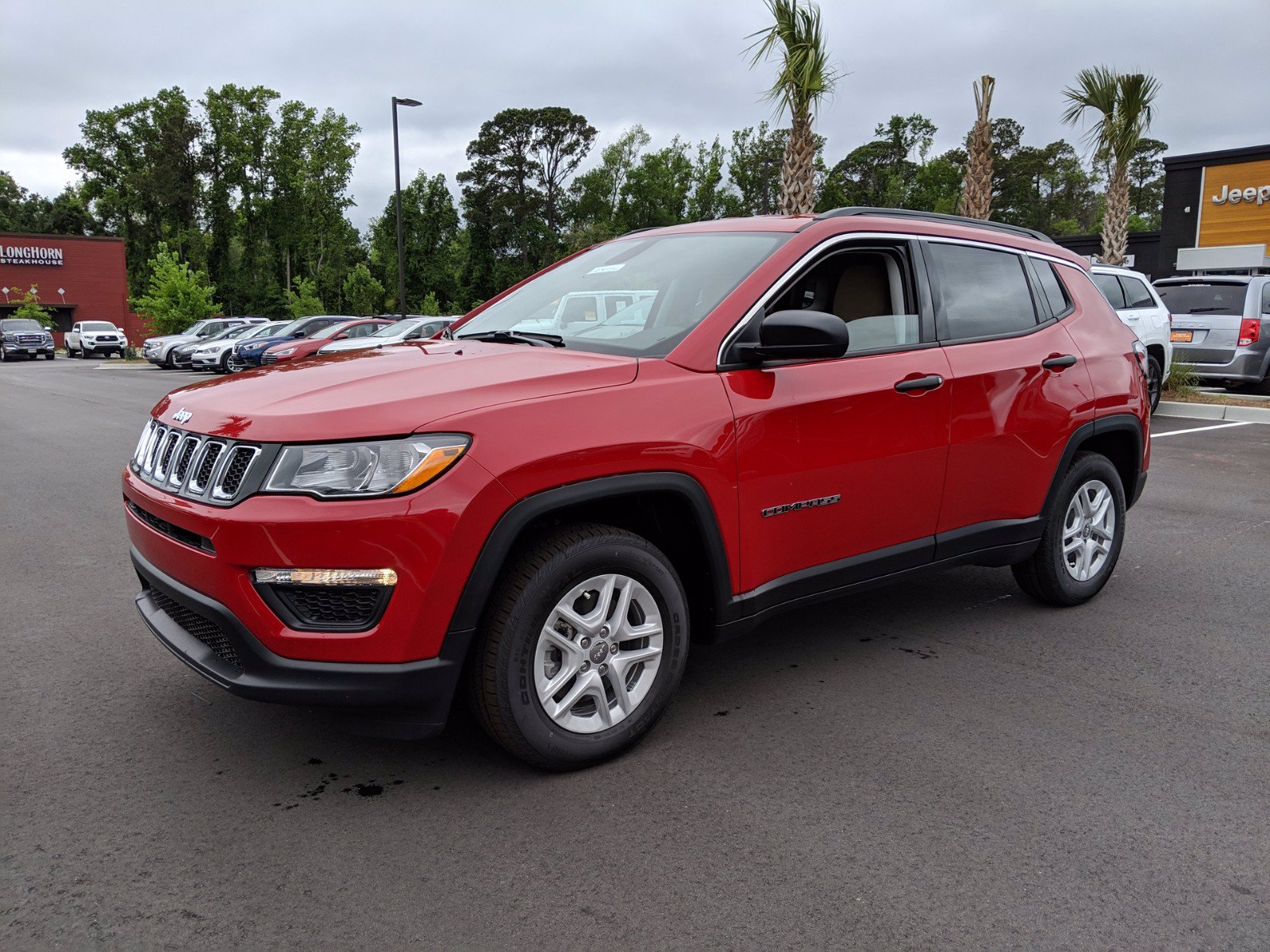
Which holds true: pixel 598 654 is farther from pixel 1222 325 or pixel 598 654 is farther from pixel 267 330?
pixel 267 330

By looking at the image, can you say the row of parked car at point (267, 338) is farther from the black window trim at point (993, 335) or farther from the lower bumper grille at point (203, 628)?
the lower bumper grille at point (203, 628)

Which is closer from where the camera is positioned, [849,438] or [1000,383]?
[849,438]

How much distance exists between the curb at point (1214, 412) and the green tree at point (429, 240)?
5115cm

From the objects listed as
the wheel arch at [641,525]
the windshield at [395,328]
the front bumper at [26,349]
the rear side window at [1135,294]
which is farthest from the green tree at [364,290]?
the wheel arch at [641,525]

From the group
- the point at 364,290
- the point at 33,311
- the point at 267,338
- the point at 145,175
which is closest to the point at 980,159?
the point at 267,338

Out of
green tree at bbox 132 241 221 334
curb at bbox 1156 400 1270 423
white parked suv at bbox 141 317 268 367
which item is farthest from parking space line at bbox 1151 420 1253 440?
green tree at bbox 132 241 221 334

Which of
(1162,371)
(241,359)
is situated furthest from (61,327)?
(1162,371)

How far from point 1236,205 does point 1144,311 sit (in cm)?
1789

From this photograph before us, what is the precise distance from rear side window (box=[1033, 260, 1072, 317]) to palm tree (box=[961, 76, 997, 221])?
46.5ft

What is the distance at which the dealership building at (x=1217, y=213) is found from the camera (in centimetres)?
2612

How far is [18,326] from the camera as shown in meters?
43.6

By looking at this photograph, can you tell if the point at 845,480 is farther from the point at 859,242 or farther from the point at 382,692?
the point at 382,692

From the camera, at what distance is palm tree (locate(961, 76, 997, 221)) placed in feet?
58.2

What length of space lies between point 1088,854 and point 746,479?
147 centimetres
